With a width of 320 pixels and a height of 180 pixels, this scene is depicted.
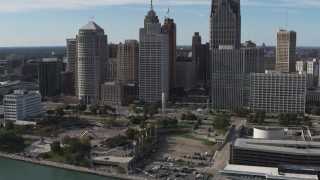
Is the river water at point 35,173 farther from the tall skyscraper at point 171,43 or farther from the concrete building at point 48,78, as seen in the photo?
the tall skyscraper at point 171,43

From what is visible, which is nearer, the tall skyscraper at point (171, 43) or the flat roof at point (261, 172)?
the flat roof at point (261, 172)

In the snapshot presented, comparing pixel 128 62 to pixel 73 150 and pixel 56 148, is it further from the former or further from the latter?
pixel 73 150

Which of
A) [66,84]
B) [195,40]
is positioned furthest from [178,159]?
[195,40]

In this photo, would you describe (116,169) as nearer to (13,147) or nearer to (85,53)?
(13,147)

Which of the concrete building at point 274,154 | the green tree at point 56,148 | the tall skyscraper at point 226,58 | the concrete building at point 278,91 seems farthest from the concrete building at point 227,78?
the green tree at point 56,148

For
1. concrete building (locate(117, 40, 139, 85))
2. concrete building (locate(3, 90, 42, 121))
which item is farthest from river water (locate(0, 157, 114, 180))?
concrete building (locate(117, 40, 139, 85))

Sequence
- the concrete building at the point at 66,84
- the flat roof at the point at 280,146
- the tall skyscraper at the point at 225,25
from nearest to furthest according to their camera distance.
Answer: the flat roof at the point at 280,146
the tall skyscraper at the point at 225,25
the concrete building at the point at 66,84

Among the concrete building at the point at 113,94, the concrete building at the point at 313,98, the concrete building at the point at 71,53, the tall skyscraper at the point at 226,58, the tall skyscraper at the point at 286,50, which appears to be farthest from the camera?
the concrete building at the point at 71,53
